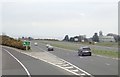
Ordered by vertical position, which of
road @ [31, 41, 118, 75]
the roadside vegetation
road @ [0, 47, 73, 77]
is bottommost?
road @ [0, 47, 73, 77]

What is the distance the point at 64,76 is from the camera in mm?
20062

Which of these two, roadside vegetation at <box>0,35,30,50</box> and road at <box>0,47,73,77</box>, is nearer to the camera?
road at <box>0,47,73,77</box>

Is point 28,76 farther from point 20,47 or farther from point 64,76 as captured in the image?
point 20,47

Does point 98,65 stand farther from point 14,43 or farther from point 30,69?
point 14,43

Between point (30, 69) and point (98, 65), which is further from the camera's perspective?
point (98, 65)

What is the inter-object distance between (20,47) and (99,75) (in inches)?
2481

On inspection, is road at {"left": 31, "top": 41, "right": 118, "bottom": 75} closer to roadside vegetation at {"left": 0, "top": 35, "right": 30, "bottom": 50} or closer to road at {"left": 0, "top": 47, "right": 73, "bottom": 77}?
road at {"left": 0, "top": 47, "right": 73, "bottom": 77}

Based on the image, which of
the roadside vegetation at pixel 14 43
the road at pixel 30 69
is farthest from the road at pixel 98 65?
the roadside vegetation at pixel 14 43

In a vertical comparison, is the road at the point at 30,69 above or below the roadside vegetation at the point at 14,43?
below

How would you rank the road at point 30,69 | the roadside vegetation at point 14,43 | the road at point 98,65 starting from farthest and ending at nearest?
the roadside vegetation at point 14,43
the road at point 30,69
the road at point 98,65

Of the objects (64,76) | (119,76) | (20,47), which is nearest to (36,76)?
(64,76)

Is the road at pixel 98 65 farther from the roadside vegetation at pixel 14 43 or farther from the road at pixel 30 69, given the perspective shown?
the roadside vegetation at pixel 14 43

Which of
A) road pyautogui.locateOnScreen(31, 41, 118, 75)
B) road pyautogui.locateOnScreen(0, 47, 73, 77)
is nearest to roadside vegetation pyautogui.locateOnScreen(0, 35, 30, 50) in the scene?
road pyautogui.locateOnScreen(0, 47, 73, 77)

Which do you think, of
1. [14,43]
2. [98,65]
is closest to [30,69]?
[98,65]
